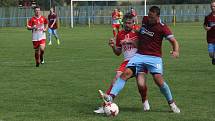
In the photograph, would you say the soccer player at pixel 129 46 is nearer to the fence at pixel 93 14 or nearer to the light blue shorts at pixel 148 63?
the light blue shorts at pixel 148 63

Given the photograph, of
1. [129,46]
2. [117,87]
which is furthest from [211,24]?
[117,87]

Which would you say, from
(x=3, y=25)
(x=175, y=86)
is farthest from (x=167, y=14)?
(x=175, y=86)

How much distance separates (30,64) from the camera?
20.5 metres

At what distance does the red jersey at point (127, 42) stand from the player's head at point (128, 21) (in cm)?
12

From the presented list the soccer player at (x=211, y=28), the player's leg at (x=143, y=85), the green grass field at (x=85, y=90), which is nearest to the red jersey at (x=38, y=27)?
the green grass field at (x=85, y=90)

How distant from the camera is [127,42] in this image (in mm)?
10484

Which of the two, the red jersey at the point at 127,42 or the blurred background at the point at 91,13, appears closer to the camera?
the red jersey at the point at 127,42

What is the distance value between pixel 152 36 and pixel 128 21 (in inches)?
23.7

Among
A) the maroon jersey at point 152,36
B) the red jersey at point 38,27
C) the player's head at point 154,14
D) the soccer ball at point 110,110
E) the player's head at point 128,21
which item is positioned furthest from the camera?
the red jersey at point 38,27

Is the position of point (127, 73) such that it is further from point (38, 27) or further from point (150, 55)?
point (38, 27)

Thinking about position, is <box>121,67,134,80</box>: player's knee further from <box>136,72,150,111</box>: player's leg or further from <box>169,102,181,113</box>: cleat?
<box>169,102,181,113</box>: cleat

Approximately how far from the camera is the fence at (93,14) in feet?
215

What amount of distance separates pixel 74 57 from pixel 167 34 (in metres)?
13.8

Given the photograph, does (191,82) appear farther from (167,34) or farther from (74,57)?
(74,57)
